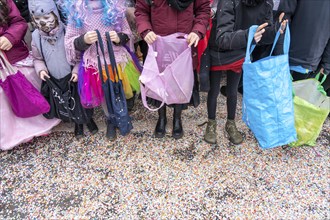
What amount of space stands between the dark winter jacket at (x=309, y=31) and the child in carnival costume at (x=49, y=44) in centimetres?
178

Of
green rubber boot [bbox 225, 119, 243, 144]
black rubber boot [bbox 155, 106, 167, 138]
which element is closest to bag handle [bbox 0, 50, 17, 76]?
black rubber boot [bbox 155, 106, 167, 138]

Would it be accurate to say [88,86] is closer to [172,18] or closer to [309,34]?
[172,18]

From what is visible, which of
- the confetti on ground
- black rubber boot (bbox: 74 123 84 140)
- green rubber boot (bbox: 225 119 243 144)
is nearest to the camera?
the confetti on ground

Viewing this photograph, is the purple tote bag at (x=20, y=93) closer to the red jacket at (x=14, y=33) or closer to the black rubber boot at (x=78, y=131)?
the red jacket at (x=14, y=33)

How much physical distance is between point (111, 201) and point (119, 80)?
0.97 meters

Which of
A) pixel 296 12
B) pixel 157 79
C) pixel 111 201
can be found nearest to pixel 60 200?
pixel 111 201

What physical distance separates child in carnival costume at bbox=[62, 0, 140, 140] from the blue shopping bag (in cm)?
102

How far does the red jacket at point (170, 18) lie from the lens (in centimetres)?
206

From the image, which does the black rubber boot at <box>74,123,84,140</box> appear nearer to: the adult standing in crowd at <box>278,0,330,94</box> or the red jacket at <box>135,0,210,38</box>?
the red jacket at <box>135,0,210,38</box>

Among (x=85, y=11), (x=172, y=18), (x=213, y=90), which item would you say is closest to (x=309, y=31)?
(x=213, y=90)

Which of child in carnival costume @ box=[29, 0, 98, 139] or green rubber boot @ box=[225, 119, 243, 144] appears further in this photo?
green rubber boot @ box=[225, 119, 243, 144]

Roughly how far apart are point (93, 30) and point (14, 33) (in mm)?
653

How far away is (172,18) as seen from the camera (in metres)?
2.08

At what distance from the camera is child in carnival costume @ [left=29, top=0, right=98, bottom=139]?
2090mm
